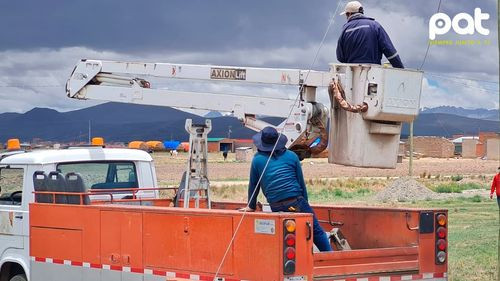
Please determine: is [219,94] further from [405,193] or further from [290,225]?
[405,193]

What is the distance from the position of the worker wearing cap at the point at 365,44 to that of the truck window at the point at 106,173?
392cm

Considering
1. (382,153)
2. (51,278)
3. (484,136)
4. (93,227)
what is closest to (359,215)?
(382,153)

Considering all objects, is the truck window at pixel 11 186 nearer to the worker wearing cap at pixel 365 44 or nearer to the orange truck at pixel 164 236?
the orange truck at pixel 164 236

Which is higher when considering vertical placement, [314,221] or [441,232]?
[314,221]

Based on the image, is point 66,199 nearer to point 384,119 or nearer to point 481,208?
point 384,119

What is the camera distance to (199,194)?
34.4 feet

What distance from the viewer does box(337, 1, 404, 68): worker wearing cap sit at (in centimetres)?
940

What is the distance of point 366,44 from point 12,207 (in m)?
4.86

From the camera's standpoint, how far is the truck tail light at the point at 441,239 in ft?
30.6

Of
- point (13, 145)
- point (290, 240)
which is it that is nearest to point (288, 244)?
point (290, 240)

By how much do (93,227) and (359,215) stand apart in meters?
2.96

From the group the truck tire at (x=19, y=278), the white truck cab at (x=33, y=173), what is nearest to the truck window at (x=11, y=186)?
the white truck cab at (x=33, y=173)

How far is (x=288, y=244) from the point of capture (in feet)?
25.8

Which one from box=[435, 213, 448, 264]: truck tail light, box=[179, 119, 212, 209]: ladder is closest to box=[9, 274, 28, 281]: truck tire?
box=[179, 119, 212, 209]: ladder
